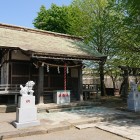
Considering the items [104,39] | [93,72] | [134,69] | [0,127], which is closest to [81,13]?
[104,39]

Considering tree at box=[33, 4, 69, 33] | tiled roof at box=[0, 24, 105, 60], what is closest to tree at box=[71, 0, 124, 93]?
tiled roof at box=[0, 24, 105, 60]

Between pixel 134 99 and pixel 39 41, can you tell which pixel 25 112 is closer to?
pixel 134 99

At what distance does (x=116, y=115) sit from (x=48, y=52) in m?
5.99

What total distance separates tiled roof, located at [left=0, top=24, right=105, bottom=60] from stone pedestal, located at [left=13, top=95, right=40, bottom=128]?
4717 mm

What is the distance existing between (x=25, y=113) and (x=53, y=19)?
2666 centimetres

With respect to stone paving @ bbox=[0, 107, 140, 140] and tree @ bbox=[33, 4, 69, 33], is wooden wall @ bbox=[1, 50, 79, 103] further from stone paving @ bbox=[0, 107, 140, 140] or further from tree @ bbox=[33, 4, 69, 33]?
tree @ bbox=[33, 4, 69, 33]

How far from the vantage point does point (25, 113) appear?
32.6 ft

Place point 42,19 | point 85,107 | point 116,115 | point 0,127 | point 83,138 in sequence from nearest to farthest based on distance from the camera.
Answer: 1. point 83,138
2. point 0,127
3. point 116,115
4. point 85,107
5. point 42,19

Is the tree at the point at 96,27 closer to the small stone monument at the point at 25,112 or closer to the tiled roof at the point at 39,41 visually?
the tiled roof at the point at 39,41

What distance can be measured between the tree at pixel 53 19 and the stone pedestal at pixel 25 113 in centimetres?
2432

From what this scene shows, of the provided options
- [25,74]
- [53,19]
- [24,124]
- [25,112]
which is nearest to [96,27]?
[25,74]

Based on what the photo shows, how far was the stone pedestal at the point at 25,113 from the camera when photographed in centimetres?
983

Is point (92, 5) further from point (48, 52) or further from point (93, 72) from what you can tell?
point (48, 52)

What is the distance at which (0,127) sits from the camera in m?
9.95
